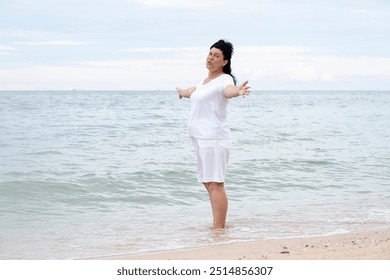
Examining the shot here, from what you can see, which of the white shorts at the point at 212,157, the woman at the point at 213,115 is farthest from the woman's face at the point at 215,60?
the white shorts at the point at 212,157

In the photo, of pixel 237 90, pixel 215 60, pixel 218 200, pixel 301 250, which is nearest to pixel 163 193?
pixel 218 200

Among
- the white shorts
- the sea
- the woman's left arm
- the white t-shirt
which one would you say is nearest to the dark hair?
the white t-shirt

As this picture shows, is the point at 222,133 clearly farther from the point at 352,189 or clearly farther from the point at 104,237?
the point at 352,189

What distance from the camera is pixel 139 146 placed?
642 inches

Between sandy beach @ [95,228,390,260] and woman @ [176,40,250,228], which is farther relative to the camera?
woman @ [176,40,250,228]

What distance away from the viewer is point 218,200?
7184 millimetres

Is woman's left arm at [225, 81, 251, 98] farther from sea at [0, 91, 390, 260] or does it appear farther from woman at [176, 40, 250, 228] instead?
sea at [0, 91, 390, 260]

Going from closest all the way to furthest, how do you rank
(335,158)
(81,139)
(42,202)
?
(42,202) < (335,158) < (81,139)

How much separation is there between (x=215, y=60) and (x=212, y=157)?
1.01m

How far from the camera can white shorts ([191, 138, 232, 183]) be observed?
6.93 meters

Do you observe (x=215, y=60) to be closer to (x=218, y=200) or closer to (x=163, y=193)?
(x=218, y=200)

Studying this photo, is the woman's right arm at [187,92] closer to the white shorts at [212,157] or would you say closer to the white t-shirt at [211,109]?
the white t-shirt at [211,109]
